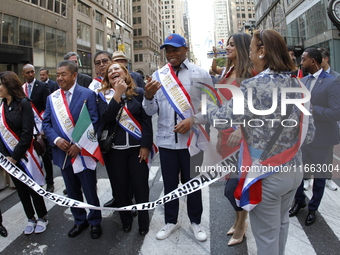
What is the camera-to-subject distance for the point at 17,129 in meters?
3.42

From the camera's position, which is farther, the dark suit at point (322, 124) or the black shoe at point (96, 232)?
the black shoe at point (96, 232)

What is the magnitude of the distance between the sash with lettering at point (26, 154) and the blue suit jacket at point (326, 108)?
3640 mm

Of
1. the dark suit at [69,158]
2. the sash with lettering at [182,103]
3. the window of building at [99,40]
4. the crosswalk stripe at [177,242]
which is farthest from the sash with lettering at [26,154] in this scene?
the window of building at [99,40]

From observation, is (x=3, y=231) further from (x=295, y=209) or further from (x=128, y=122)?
(x=295, y=209)

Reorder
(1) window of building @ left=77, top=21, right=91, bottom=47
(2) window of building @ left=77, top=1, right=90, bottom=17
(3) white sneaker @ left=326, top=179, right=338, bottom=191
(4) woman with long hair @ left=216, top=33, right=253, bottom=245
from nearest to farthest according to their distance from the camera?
(4) woman with long hair @ left=216, top=33, right=253, bottom=245, (3) white sneaker @ left=326, top=179, right=338, bottom=191, (1) window of building @ left=77, top=21, right=91, bottom=47, (2) window of building @ left=77, top=1, right=90, bottom=17

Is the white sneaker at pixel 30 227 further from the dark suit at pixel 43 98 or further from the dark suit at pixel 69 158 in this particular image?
the dark suit at pixel 43 98

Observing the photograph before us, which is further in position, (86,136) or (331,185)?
(331,185)

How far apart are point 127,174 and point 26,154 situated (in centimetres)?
139

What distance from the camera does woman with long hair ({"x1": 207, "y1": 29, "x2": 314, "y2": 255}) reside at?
1809 mm

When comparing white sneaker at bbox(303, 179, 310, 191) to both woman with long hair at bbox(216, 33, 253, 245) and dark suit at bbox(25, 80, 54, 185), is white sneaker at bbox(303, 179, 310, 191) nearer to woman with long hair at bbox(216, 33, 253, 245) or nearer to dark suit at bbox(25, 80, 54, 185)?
woman with long hair at bbox(216, 33, 253, 245)

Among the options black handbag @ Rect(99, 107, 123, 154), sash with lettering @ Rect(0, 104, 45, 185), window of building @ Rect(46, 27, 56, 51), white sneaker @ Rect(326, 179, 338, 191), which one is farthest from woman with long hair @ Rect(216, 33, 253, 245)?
window of building @ Rect(46, 27, 56, 51)

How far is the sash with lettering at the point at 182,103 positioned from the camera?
9.68 ft

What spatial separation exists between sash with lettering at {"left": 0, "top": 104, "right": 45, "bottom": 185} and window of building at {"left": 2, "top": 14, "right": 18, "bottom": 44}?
21.0m

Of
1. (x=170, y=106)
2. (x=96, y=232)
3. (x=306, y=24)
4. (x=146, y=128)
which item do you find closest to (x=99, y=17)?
(x=306, y=24)
